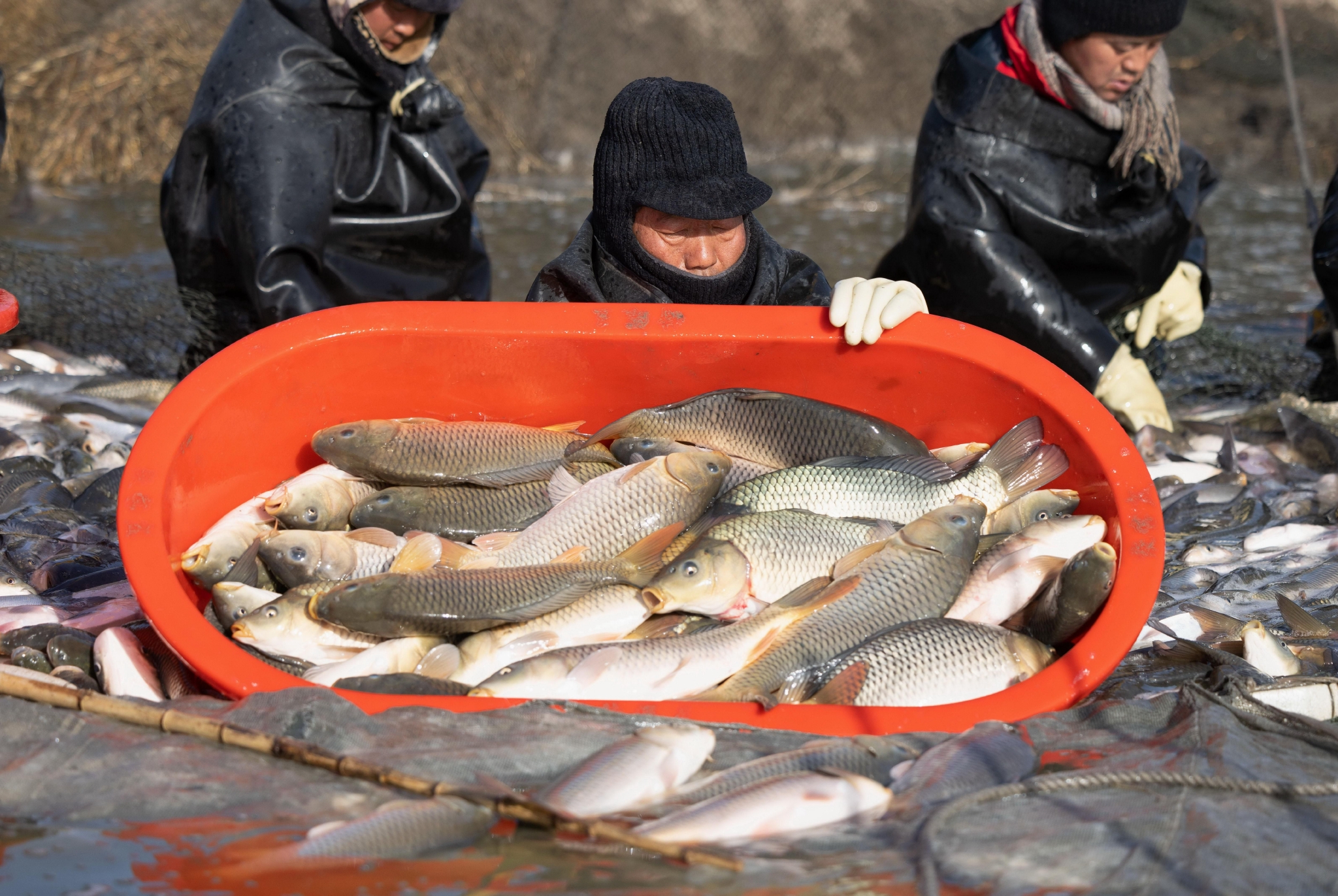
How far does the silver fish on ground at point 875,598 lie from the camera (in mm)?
2402

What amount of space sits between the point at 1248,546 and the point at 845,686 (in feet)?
6.38

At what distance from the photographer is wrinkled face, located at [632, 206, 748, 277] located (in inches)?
123

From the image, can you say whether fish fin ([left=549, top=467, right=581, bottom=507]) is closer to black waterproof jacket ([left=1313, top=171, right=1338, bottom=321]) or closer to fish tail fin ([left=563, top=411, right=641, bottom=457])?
fish tail fin ([left=563, top=411, right=641, bottom=457])

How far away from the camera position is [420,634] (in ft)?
8.23

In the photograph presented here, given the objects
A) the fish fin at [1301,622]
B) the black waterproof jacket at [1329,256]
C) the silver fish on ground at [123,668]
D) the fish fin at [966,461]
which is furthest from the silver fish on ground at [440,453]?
the black waterproof jacket at [1329,256]

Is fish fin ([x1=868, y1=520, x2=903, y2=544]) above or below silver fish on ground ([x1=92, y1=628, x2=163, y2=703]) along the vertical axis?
above

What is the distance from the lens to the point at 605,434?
301 cm

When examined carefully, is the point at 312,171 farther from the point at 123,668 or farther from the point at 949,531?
the point at 949,531

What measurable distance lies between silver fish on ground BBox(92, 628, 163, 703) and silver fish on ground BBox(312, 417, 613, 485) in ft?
2.09

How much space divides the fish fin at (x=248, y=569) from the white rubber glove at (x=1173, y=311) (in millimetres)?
4181

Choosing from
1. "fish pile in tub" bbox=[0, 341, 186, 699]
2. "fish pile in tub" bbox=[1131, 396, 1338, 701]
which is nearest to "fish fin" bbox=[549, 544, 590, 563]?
"fish pile in tub" bbox=[0, 341, 186, 699]

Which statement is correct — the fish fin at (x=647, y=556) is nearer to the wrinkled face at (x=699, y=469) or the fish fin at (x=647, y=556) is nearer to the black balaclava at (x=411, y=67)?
the wrinkled face at (x=699, y=469)

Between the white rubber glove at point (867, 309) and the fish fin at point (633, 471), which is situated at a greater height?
the white rubber glove at point (867, 309)

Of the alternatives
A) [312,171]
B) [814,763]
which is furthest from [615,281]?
[312,171]
